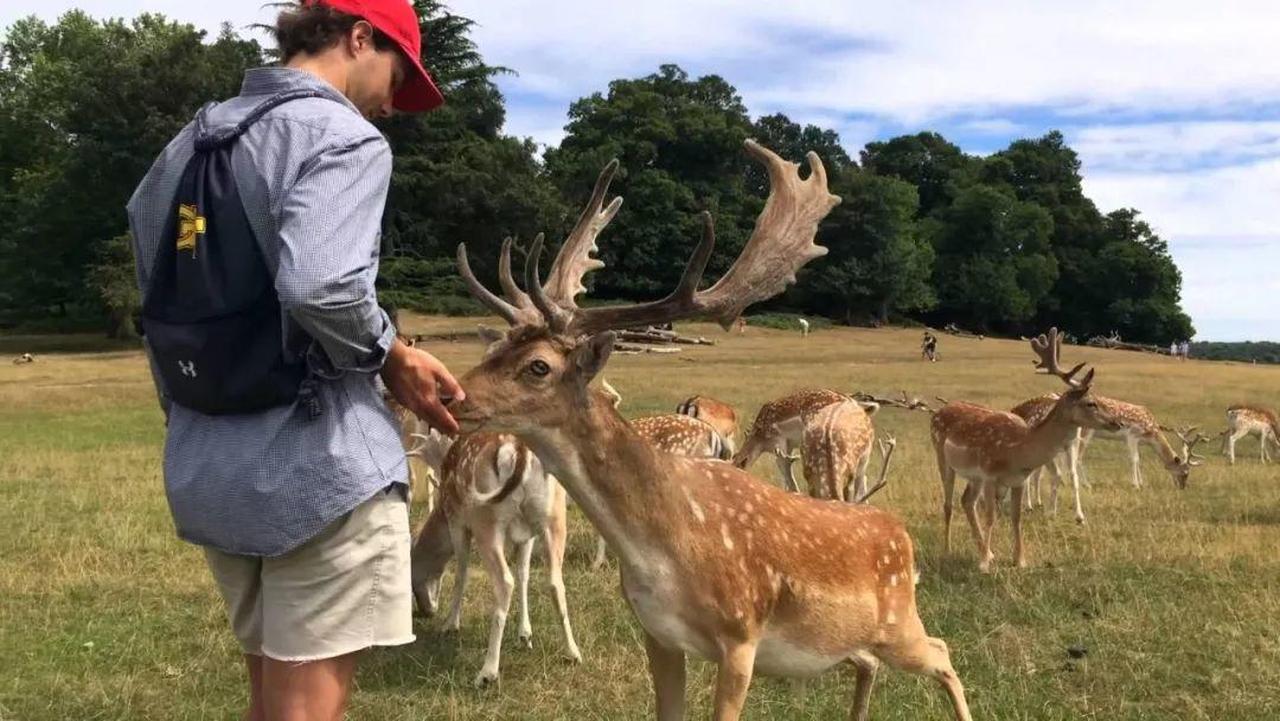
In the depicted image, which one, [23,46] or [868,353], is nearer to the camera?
[868,353]

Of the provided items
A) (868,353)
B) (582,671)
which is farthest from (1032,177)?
(582,671)

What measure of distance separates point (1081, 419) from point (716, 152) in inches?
2318

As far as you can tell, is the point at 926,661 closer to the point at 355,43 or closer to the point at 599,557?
the point at 355,43

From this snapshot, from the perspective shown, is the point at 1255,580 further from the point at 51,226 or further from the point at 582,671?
the point at 51,226

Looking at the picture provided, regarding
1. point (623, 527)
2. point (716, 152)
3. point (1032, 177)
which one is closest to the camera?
point (623, 527)

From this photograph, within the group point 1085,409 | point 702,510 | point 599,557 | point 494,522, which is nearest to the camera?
point 702,510

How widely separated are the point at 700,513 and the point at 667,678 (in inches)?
25.0

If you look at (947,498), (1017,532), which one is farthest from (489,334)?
(947,498)

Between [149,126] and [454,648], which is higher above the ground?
[149,126]

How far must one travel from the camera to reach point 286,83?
7.65ft

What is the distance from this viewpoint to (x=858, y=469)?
9.59 metres

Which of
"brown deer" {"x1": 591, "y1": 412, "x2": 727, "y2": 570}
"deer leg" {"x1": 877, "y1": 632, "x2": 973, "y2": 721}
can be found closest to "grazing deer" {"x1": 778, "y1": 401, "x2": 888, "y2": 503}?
"brown deer" {"x1": 591, "y1": 412, "x2": 727, "y2": 570}

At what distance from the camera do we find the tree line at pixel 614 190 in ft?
133

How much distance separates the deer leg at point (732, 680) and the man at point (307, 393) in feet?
5.10
